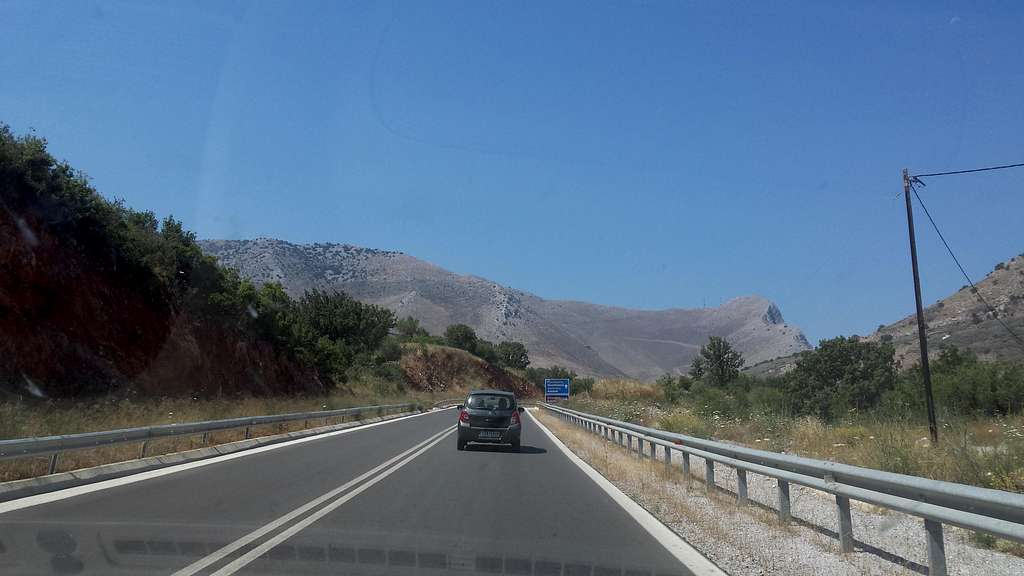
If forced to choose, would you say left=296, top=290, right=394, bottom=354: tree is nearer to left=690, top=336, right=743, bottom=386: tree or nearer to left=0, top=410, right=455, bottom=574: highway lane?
left=690, top=336, right=743, bottom=386: tree

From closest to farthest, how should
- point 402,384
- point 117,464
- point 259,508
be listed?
1. point 259,508
2. point 117,464
3. point 402,384

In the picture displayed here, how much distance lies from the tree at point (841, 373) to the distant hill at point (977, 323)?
30.3ft

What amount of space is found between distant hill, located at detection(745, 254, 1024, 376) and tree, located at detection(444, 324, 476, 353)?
63107mm

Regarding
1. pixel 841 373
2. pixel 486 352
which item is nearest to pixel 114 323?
pixel 841 373

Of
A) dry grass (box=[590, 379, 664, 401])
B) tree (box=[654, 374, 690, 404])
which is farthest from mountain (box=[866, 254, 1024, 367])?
dry grass (box=[590, 379, 664, 401])

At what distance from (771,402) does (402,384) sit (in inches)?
2275

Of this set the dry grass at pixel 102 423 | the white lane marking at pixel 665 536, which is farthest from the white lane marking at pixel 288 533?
the dry grass at pixel 102 423

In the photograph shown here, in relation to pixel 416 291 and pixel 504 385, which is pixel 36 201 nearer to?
pixel 504 385

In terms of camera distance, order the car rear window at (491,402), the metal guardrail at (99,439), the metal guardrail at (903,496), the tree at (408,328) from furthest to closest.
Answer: the tree at (408,328), the car rear window at (491,402), the metal guardrail at (99,439), the metal guardrail at (903,496)

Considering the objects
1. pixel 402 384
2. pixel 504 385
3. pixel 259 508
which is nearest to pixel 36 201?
pixel 259 508

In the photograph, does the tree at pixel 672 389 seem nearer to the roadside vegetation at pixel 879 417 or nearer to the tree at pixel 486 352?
the roadside vegetation at pixel 879 417

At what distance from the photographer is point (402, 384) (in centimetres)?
9294

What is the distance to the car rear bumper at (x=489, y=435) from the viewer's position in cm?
2252

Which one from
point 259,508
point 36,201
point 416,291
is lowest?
point 259,508
